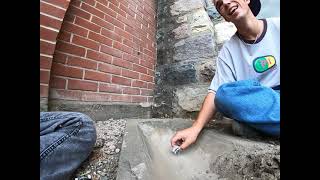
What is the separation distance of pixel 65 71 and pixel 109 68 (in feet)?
1.15

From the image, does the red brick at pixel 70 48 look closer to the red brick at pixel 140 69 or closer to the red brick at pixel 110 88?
the red brick at pixel 110 88

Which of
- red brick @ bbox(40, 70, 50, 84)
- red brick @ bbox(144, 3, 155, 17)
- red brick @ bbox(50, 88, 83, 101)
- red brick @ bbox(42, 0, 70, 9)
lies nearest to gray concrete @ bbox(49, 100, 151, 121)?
red brick @ bbox(50, 88, 83, 101)

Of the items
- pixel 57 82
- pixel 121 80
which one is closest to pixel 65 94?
pixel 57 82

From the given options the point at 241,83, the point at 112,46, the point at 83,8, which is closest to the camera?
the point at 241,83

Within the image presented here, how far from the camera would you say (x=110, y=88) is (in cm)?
163

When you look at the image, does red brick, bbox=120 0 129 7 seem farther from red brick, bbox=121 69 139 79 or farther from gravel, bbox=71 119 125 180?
gravel, bbox=71 119 125 180

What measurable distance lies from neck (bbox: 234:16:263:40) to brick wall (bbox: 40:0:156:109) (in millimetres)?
859

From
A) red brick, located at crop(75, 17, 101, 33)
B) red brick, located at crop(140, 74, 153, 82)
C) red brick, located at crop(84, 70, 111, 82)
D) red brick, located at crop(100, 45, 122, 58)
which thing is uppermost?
red brick, located at crop(75, 17, 101, 33)

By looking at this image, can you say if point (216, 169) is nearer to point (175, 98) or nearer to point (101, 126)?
point (101, 126)

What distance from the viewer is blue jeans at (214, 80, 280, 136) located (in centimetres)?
96

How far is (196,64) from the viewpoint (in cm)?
195
